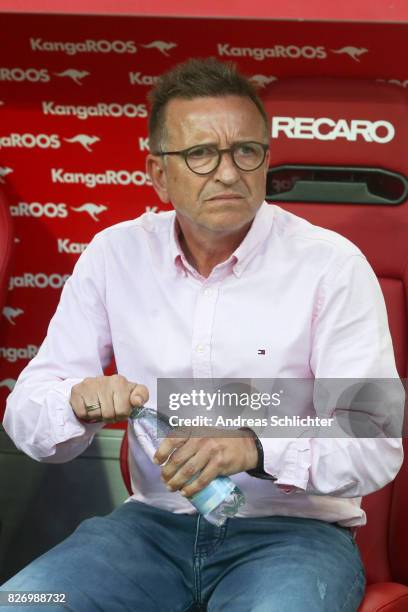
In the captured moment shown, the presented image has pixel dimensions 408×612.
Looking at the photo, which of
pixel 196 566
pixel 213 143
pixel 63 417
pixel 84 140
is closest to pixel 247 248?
pixel 213 143

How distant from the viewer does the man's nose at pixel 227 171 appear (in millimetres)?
1649

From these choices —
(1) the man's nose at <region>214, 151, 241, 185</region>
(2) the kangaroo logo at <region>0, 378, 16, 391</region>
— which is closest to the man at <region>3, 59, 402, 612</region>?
(1) the man's nose at <region>214, 151, 241, 185</region>

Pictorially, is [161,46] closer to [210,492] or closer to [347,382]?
[347,382]

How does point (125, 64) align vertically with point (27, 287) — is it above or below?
above

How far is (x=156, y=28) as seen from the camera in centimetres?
230

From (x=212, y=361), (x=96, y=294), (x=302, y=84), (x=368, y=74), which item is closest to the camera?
(x=212, y=361)

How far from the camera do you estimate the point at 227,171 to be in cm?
166

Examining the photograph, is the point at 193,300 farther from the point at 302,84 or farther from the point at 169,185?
the point at 302,84

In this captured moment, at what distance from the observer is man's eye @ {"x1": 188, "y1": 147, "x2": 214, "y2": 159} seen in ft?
5.53

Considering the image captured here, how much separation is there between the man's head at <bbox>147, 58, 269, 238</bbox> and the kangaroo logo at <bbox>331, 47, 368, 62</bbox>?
0.56m

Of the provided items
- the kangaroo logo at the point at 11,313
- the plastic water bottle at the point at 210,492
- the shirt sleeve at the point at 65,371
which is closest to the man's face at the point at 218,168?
the shirt sleeve at the point at 65,371

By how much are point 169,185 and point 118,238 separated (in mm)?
172

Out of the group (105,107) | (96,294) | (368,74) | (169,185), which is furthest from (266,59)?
(96,294)

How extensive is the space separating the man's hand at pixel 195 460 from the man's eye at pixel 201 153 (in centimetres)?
51
